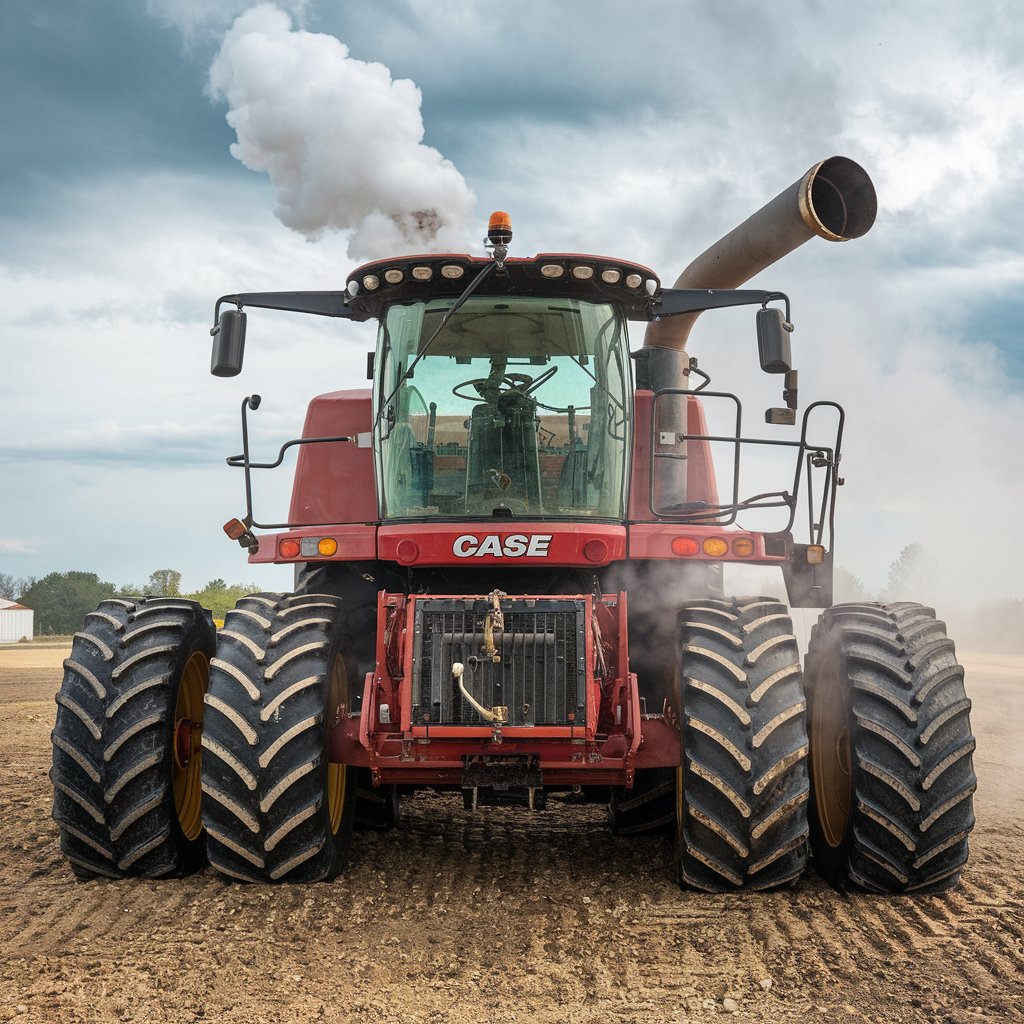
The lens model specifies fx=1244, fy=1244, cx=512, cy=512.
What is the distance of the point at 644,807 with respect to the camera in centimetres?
758

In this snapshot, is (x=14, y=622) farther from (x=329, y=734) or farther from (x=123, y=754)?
(x=329, y=734)

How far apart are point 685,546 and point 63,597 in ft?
277

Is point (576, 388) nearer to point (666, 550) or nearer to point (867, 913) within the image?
point (666, 550)

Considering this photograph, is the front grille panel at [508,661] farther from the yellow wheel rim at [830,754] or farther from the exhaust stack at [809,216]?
the exhaust stack at [809,216]

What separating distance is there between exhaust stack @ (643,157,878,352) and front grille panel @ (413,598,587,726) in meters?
2.89

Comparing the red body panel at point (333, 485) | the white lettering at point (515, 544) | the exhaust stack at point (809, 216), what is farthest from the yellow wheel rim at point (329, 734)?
the exhaust stack at point (809, 216)

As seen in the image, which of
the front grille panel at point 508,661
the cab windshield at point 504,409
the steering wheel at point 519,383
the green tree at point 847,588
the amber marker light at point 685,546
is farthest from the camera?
the green tree at point 847,588

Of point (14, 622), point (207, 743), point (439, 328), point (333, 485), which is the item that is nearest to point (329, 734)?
point (207, 743)

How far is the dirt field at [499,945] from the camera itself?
4.69 metres

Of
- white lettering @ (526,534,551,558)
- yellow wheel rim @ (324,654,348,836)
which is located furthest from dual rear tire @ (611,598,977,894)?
yellow wheel rim @ (324,654,348,836)

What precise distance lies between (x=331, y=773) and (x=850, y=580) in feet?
135

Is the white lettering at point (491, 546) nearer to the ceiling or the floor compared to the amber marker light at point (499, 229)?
nearer to the floor

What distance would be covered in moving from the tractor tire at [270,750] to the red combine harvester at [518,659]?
13 millimetres

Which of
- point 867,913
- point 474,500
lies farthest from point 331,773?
point 867,913
